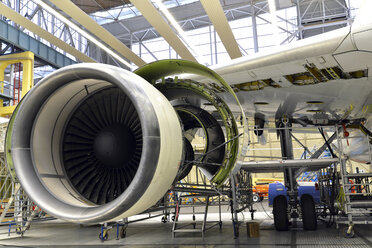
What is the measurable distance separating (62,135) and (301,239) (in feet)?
16.3

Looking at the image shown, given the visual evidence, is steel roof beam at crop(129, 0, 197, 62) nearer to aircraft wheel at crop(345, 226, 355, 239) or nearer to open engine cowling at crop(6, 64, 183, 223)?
aircraft wheel at crop(345, 226, 355, 239)

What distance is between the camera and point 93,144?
3.13 meters

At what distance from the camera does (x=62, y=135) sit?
3141mm

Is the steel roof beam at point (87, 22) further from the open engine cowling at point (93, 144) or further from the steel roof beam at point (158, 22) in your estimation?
the open engine cowling at point (93, 144)

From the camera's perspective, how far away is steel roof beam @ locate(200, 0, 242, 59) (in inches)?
492

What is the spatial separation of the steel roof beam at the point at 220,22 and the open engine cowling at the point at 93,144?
10.1 m

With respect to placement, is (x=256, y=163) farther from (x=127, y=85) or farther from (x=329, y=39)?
(x=127, y=85)

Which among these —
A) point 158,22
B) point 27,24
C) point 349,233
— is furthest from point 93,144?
point 27,24

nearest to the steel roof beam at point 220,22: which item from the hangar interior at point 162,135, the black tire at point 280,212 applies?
the hangar interior at point 162,135

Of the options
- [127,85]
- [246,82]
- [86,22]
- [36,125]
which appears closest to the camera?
[127,85]

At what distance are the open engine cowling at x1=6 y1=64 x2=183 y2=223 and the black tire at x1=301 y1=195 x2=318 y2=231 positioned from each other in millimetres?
5133

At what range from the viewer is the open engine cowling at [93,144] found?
2340 mm

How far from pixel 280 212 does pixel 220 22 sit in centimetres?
909

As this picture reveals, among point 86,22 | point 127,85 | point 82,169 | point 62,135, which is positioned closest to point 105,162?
point 82,169
